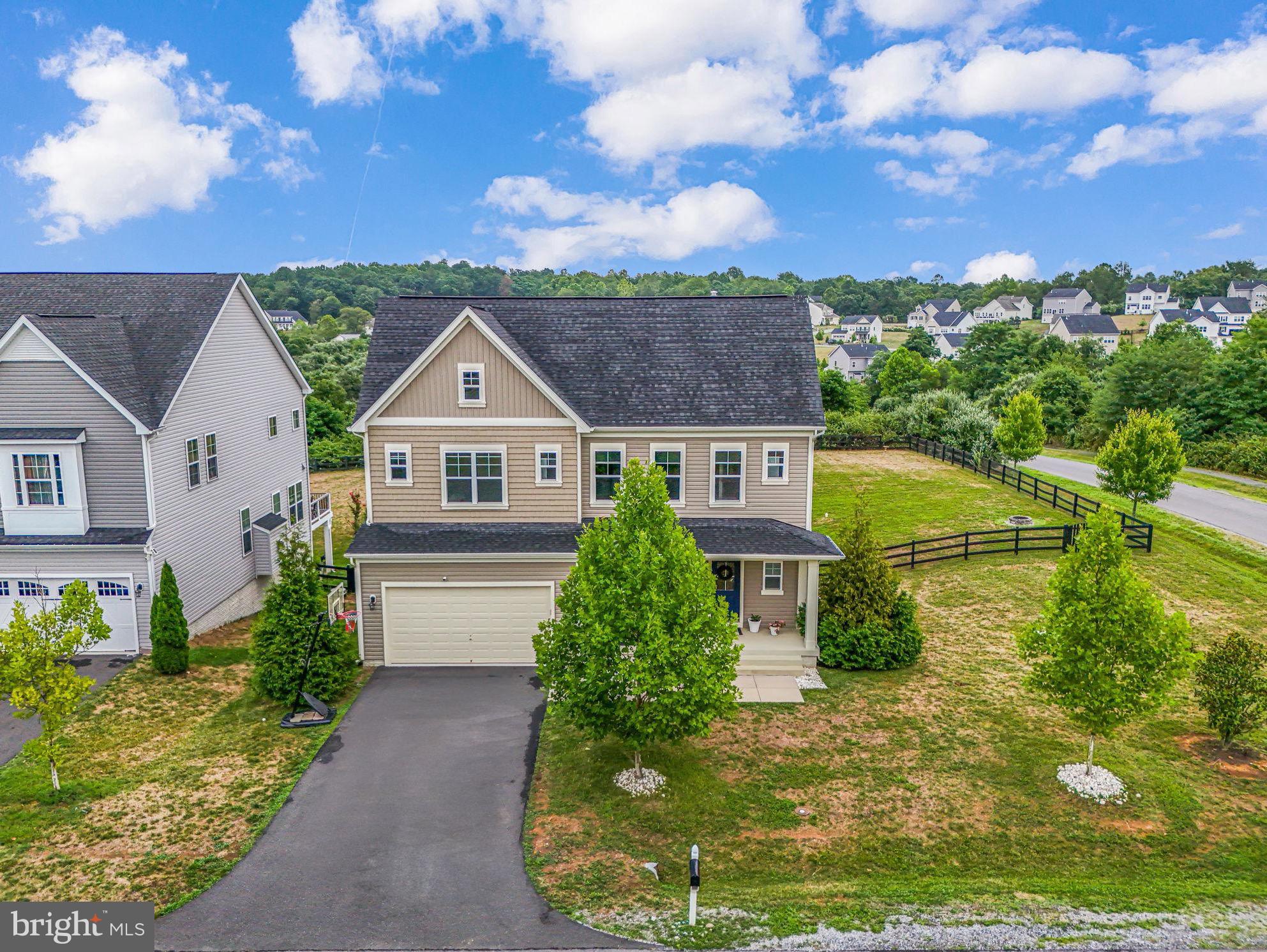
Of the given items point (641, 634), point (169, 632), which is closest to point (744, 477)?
point (641, 634)

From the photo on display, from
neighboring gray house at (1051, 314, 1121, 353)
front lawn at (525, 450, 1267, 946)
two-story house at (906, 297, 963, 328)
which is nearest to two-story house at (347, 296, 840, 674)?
front lawn at (525, 450, 1267, 946)

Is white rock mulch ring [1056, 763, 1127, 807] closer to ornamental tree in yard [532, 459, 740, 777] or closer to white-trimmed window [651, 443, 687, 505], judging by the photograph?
ornamental tree in yard [532, 459, 740, 777]

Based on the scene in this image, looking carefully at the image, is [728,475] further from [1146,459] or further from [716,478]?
[1146,459]

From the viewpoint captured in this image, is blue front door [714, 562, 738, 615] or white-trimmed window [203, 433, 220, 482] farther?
white-trimmed window [203, 433, 220, 482]

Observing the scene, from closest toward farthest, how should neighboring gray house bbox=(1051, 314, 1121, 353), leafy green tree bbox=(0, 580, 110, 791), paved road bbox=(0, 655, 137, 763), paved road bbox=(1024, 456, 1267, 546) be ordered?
leafy green tree bbox=(0, 580, 110, 791) < paved road bbox=(0, 655, 137, 763) < paved road bbox=(1024, 456, 1267, 546) < neighboring gray house bbox=(1051, 314, 1121, 353)

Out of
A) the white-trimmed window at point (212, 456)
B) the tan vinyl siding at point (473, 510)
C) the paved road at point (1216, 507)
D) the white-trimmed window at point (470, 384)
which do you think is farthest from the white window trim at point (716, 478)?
the paved road at point (1216, 507)

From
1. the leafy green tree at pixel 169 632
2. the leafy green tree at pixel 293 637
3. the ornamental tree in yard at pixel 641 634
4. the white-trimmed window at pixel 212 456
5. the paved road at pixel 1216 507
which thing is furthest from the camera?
the paved road at pixel 1216 507

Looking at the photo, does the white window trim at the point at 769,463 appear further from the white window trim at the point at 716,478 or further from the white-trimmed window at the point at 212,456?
the white-trimmed window at the point at 212,456
